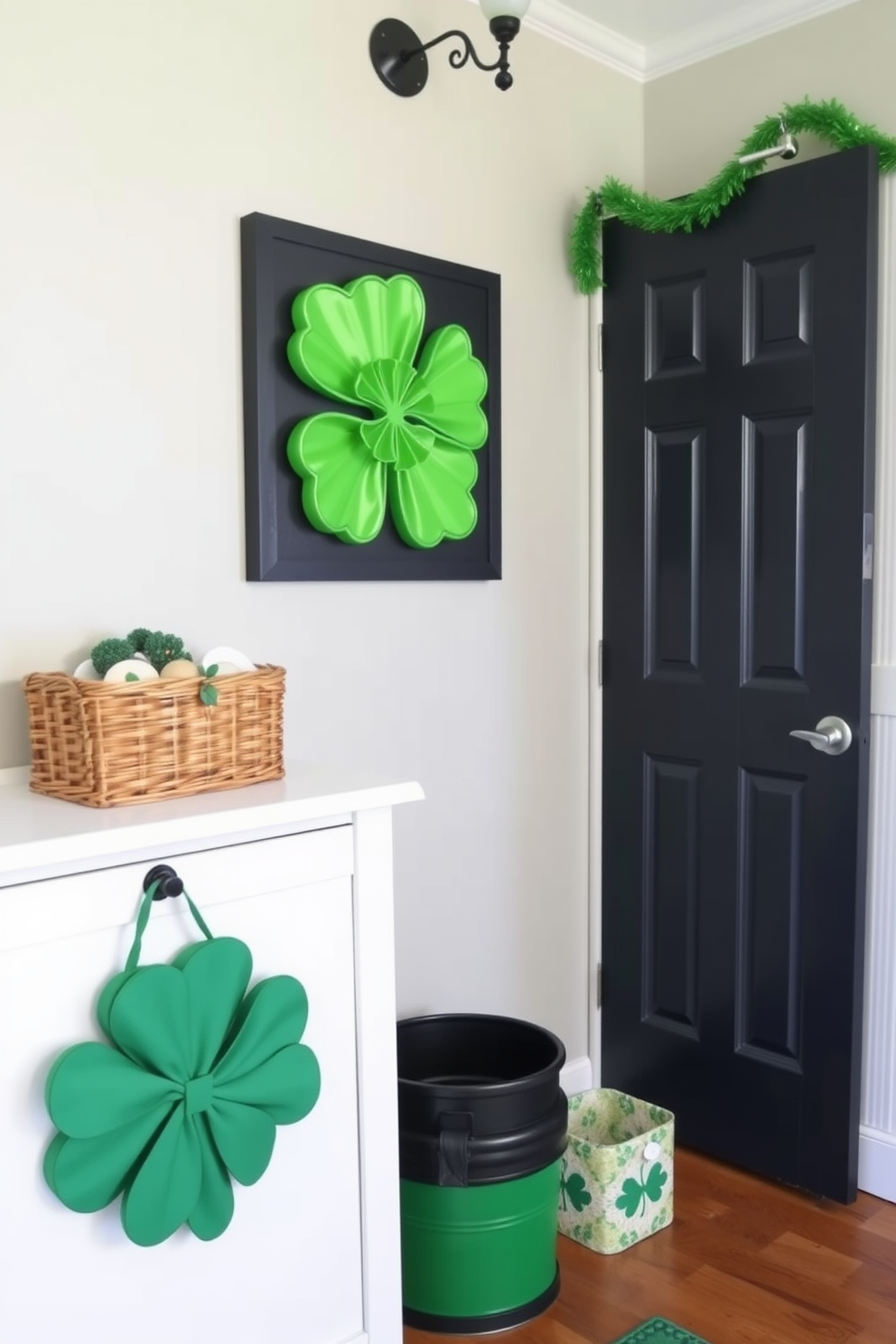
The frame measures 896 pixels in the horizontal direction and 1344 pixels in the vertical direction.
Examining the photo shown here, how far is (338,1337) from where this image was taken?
5.28ft

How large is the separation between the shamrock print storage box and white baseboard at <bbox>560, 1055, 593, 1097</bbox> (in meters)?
0.35

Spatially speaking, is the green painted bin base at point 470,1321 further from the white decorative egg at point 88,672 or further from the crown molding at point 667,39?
the crown molding at point 667,39

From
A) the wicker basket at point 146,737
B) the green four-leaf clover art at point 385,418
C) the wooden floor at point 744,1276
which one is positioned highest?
the green four-leaf clover art at point 385,418

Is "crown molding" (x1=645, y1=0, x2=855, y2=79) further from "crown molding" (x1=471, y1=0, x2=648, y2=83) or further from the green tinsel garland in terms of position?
the green tinsel garland

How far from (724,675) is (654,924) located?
58cm

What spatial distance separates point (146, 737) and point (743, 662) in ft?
4.32

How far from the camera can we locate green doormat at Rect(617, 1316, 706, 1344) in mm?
1904

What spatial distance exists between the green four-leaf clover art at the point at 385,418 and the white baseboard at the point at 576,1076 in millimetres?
1237

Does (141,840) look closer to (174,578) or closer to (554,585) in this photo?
(174,578)

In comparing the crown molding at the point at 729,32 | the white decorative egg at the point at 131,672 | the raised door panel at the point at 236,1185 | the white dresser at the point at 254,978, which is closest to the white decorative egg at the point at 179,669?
the white decorative egg at the point at 131,672

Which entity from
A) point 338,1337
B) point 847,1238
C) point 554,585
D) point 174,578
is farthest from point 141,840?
point 847,1238

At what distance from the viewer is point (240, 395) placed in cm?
198

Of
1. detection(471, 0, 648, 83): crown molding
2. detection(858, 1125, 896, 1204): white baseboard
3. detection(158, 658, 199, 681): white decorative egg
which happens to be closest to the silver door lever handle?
detection(858, 1125, 896, 1204): white baseboard

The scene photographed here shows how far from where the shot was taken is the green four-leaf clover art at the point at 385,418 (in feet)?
6.59
